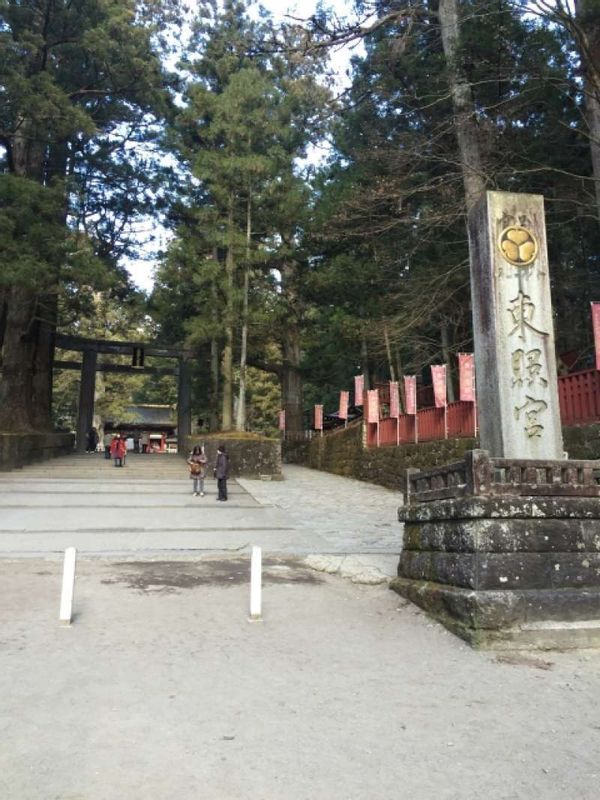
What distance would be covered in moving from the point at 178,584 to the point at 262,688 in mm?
3030

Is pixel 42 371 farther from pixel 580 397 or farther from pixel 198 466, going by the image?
pixel 580 397

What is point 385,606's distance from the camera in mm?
6156

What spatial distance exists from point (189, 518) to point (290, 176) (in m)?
14.1

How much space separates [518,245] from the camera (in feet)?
20.9

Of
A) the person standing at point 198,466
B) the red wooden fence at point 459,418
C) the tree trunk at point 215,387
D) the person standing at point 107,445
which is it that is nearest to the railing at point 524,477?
the red wooden fence at point 459,418

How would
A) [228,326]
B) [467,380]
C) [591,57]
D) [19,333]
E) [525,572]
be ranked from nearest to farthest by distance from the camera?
[525,572] → [591,57] → [467,380] → [228,326] → [19,333]

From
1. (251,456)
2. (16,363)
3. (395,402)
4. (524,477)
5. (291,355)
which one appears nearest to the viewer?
(524,477)

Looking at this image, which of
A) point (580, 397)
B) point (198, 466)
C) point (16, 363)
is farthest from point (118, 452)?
point (580, 397)

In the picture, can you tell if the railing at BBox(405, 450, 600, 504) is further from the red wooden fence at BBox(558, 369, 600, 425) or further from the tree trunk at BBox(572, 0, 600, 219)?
the tree trunk at BBox(572, 0, 600, 219)

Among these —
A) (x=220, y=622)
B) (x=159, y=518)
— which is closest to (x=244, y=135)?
(x=159, y=518)

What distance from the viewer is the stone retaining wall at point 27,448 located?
63.2 feet

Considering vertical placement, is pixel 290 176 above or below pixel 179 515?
above

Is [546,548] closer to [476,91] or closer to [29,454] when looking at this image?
[476,91]

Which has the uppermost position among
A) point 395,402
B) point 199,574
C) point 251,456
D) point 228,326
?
point 228,326
